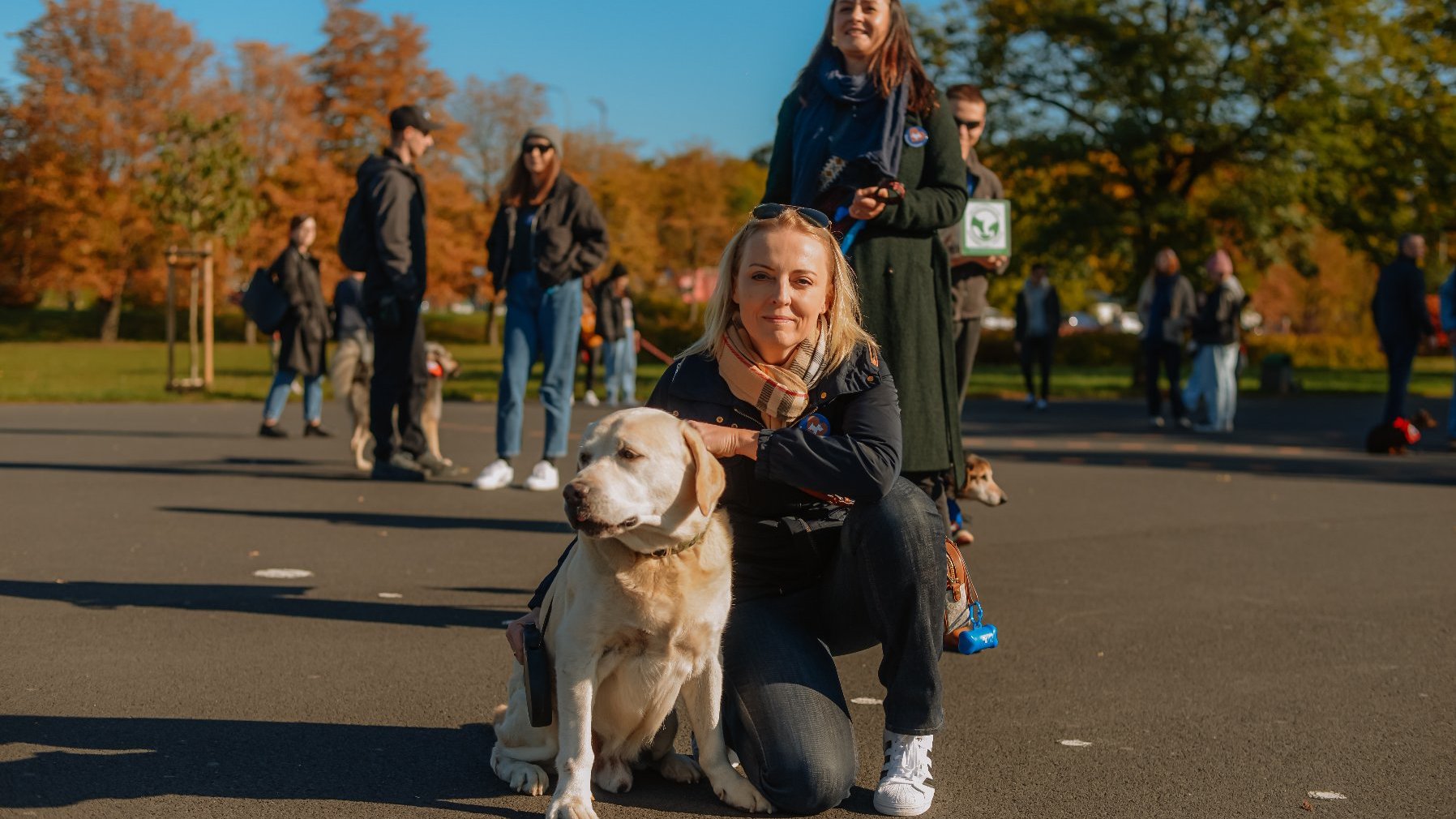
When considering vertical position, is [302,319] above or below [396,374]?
above

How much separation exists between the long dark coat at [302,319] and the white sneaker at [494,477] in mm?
5279

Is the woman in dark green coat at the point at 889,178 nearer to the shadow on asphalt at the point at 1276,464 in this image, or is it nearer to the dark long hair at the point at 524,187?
the dark long hair at the point at 524,187

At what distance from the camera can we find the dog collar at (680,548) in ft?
11.3

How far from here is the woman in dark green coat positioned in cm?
517

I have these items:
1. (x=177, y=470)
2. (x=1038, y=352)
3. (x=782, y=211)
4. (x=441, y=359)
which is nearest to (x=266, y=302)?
(x=177, y=470)

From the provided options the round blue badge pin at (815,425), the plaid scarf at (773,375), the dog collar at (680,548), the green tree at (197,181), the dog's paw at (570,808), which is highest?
the green tree at (197,181)

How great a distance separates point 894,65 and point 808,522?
6.73 ft

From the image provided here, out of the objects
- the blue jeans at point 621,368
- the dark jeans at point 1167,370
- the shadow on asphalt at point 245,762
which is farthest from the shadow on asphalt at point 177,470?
the dark jeans at point 1167,370

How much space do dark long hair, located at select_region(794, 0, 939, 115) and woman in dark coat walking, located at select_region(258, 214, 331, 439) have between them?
34.9 feet

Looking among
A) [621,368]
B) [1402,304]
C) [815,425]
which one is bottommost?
[621,368]

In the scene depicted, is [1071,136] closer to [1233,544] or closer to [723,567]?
[1233,544]

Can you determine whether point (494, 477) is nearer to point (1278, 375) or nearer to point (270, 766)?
point (270, 766)

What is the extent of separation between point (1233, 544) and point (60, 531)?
6792 millimetres

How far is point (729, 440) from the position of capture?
3.71 meters
